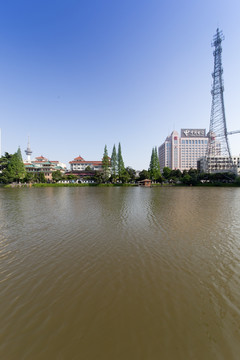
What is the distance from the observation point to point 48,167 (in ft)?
239

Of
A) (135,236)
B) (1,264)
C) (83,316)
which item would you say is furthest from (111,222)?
(83,316)

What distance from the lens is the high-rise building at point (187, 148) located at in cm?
12125

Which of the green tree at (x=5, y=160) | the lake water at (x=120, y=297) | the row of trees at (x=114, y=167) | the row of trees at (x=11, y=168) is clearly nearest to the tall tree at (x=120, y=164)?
the row of trees at (x=114, y=167)

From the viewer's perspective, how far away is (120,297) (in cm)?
400

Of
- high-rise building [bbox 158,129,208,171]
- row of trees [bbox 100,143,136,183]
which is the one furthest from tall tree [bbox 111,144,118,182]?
high-rise building [bbox 158,129,208,171]

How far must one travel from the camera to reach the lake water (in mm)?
2770

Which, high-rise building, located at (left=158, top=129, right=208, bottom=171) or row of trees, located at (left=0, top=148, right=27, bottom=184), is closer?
row of trees, located at (left=0, top=148, right=27, bottom=184)

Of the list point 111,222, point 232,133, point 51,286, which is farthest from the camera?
point 232,133

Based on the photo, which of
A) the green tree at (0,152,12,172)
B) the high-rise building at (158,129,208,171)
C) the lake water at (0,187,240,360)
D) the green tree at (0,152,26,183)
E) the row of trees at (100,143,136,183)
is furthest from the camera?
the high-rise building at (158,129,208,171)

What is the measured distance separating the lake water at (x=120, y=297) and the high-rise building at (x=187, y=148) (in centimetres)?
12573

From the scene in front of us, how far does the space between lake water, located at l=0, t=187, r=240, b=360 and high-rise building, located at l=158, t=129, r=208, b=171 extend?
125731mm

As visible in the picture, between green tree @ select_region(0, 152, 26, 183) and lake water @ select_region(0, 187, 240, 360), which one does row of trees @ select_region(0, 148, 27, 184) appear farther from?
lake water @ select_region(0, 187, 240, 360)

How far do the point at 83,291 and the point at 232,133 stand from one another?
258 ft

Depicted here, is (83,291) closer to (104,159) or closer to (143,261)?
(143,261)
